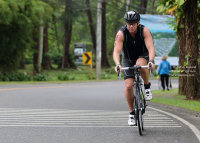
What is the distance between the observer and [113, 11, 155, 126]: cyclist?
258 inches

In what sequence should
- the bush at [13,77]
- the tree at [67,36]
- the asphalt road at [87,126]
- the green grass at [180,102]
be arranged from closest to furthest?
the asphalt road at [87,126], the green grass at [180,102], the bush at [13,77], the tree at [67,36]

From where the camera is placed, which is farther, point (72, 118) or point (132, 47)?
point (72, 118)

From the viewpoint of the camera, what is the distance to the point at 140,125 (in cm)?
636

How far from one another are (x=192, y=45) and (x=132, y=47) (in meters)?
6.17

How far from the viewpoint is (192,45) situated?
12.5m

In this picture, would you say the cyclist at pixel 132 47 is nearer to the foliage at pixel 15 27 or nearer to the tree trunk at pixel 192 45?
the tree trunk at pixel 192 45

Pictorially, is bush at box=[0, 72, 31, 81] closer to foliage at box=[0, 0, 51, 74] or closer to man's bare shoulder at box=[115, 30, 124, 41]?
foliage at box=[0, 0, 51, 74]

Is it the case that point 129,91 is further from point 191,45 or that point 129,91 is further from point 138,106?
point 191,45

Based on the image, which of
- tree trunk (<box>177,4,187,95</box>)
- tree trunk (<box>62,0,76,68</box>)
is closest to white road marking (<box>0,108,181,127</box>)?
tree trunk (<box>177,4,187,95</box>)

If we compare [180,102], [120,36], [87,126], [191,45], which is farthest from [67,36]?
[120,36]

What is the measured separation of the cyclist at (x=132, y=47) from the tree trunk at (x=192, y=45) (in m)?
5.89

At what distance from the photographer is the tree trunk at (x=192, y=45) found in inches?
491

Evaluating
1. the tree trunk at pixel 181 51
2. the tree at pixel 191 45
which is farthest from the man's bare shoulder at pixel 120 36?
the tree trunk at pixel 181 51

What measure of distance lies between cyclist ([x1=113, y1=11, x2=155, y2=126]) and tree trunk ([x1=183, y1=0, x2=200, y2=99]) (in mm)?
5889
